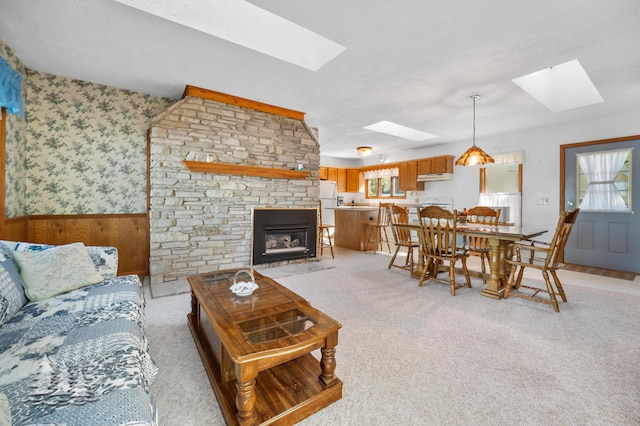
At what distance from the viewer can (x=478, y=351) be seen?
1.93m

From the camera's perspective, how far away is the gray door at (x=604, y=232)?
161 inches

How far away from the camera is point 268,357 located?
1.19 m

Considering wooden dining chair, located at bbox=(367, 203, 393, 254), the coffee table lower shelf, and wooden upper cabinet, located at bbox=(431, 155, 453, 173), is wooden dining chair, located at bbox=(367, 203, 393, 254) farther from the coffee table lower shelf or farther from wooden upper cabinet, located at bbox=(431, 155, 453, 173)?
the coffee table lower shelf

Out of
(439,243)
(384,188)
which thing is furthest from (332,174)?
(439,243)

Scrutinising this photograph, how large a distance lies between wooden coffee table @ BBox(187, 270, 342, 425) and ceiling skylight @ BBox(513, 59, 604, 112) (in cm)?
361

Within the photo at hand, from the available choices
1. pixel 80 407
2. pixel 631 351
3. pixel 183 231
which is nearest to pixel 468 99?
pixel 631 351

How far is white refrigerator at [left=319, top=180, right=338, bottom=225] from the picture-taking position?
7.24m

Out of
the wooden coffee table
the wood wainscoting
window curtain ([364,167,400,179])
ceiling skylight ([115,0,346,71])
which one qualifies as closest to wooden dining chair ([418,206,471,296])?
ceiling skylight ([115,0,346,71])

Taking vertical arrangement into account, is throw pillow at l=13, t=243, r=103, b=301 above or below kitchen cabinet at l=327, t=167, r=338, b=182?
below

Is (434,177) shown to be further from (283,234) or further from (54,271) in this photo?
(54,271)

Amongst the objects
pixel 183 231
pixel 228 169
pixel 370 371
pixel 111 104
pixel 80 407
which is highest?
pixel 111 104

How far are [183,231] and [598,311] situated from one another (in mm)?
4683

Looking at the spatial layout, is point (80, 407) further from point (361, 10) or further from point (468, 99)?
point (468, 99)

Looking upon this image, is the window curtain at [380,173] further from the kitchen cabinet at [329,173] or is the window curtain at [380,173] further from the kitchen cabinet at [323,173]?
the kitchen cabinet at [323,173]
